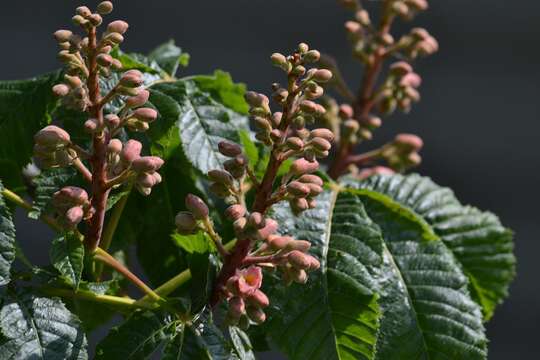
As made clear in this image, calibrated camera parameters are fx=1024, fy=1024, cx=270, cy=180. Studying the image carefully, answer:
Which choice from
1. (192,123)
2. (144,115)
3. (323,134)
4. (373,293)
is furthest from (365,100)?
(144,115)

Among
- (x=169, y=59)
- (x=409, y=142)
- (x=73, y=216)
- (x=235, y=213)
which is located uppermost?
(x=409, y=142)

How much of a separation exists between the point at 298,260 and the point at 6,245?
0.34 m

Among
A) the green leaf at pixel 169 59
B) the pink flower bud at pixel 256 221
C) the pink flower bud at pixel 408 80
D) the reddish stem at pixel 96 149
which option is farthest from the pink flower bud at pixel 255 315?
the pink flower bud at pixel 408 80

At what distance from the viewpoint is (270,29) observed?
17.4 feet

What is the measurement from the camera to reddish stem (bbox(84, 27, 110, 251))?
1.14m

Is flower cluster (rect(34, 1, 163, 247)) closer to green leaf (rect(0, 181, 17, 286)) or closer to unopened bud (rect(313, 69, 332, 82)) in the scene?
green leaf (rect(0, 181, 17, 286))

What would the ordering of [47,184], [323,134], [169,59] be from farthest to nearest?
[169,59], [47,184], [323,134]

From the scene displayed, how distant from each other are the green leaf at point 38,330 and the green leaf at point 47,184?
0.11 meters

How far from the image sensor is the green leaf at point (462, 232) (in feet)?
5.61

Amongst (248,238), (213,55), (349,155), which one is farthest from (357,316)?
(213,55)

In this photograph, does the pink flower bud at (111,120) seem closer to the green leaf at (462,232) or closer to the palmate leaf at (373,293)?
the palmate leaf at (373,293)

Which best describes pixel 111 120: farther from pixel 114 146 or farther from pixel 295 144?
pixel 295 144

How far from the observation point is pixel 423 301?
4.90 feet

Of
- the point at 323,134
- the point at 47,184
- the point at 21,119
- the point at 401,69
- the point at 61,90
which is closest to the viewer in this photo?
the point at 61,90
